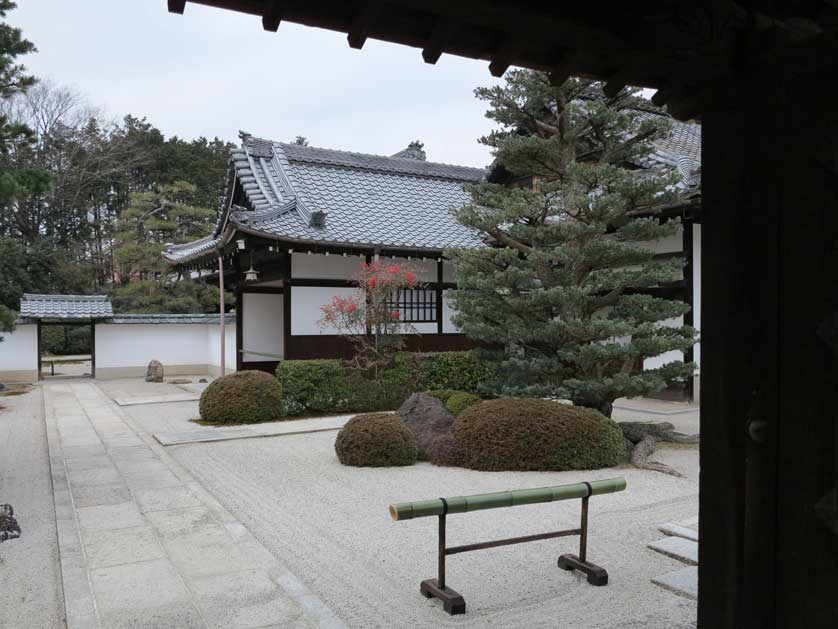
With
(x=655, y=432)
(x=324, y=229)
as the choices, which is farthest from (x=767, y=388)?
(x=324, y=229)

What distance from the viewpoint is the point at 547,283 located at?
912 cm

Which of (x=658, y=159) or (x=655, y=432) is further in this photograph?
(x=658, y=159)

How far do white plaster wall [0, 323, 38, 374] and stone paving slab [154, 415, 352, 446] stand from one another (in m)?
11.4

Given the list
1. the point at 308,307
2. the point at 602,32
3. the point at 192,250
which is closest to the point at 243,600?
the point at 602,32

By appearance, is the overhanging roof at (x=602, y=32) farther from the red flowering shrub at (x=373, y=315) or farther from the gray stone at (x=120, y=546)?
the red flowering shrub at (x=373, y=315)

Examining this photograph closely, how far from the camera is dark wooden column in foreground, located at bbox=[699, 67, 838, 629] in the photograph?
2.04 metres

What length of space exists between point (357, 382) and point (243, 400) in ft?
7.34

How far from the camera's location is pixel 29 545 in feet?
17.0

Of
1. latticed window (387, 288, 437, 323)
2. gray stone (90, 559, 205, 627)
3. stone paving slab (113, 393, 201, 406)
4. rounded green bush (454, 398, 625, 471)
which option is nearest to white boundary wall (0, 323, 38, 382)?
stone paving slab (113, 393, 201, 406)

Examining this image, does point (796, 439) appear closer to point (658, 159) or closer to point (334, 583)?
point (334, 583)

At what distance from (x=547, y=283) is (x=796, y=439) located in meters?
7.08

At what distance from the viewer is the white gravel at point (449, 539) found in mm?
4004

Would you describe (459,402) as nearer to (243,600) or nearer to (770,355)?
(243,600)

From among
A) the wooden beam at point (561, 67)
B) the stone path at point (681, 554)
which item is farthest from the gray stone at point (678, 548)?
the wooden beam at point (561, 67)
